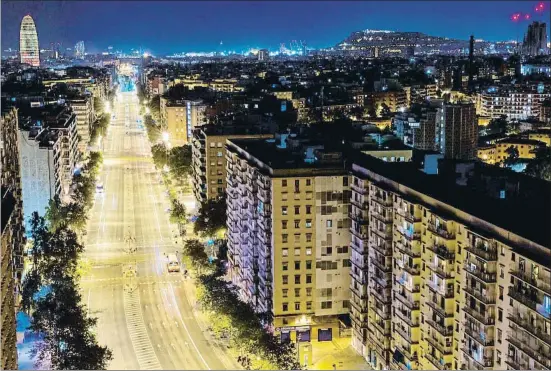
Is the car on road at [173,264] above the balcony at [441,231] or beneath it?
beneath

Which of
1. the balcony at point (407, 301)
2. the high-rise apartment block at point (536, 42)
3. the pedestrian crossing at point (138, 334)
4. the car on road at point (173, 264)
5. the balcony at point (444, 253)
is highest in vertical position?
the high-rise apartment block at point (536, 42)

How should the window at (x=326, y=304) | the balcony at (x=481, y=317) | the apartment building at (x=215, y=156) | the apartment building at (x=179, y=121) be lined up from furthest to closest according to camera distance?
the apartment building at (x=179, y=121) < the apartment building at (x=215, y=156) < the window at (x=326, y=304) < the balcony at (x=481, y=317)

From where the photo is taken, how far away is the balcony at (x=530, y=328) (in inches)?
319

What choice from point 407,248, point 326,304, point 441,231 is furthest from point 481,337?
point 326,304

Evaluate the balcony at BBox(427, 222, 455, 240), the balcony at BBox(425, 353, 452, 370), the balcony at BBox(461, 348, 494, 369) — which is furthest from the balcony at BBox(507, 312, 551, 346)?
the balcony at BBox(425, 353, 452, 370)

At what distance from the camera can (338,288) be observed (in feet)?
44.4

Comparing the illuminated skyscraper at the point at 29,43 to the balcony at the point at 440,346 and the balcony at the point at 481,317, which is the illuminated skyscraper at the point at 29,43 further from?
the balcony at the point at 481,317

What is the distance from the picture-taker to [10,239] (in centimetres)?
1225

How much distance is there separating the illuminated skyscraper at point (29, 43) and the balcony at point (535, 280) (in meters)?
12.2

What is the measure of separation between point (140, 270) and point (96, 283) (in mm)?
1187

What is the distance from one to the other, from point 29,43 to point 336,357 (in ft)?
59.8

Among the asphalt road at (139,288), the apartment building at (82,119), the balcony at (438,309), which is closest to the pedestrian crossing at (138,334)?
the asphalt road at (139,288)

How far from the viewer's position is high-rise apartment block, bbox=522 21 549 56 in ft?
247

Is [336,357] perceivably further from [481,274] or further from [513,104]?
[513,104]
